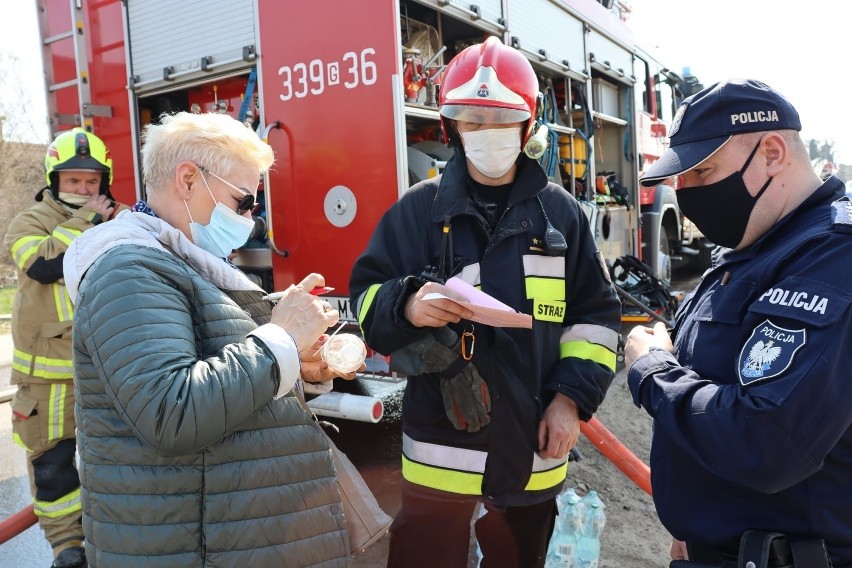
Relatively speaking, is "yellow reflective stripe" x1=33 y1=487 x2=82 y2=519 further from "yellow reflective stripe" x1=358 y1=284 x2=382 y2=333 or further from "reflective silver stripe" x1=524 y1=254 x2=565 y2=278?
"reflective silver stripe" x1=524 y1=254 x2=565 y2=278

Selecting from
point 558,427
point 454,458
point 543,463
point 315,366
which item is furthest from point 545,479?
point 315,366

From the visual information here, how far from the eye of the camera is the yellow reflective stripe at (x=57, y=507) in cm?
283

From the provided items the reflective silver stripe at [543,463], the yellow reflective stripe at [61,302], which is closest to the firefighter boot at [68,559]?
the yellow reflective stripe at [61,302]

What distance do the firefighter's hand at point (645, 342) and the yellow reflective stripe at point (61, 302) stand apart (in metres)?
2.65

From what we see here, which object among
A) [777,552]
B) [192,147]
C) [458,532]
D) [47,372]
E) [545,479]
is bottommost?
[458,532]

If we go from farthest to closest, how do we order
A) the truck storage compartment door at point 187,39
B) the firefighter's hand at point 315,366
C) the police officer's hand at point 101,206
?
the truck storage compartment door at point 187,39, the police officer's hand at point 101,206, the firefighter's hand at point 315,366

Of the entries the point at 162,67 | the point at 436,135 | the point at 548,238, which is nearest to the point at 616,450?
the point at 548,238

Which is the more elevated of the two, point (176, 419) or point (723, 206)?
point (723, 206)

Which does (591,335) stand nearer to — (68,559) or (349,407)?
(349,407)

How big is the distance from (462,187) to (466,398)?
2.06 ft

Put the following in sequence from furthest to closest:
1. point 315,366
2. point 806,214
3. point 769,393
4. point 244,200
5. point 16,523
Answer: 1. point 16,523
2. point 315,366
3. point 244,200
4. point 806,214
5. point 769,393

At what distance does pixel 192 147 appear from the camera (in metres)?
1.45

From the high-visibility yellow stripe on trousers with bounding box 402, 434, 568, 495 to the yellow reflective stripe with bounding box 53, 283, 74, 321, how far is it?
6.60ft

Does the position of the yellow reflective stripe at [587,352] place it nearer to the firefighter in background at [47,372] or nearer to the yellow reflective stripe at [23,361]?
the firefighter in background at [47,372]
